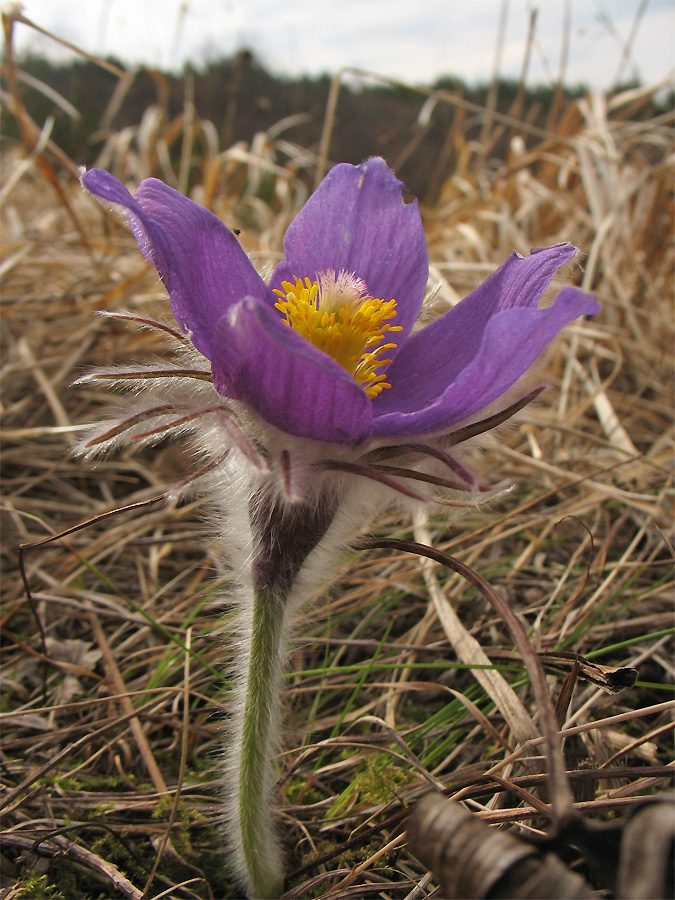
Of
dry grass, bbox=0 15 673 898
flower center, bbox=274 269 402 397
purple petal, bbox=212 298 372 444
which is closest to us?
purple petal, bbox=212 298 372 444

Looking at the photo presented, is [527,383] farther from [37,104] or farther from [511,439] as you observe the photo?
[37,104]

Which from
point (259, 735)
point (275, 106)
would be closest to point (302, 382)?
point (259, 735)

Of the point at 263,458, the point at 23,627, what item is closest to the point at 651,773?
the point at 263,458

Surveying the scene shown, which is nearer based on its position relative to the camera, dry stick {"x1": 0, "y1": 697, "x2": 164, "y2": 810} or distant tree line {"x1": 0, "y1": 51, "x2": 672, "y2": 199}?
dry stick {"x1": 0, "y1": 697, "x2": 164, "y2": 810}

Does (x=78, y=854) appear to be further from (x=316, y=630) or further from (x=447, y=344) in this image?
(x=447, y=344)

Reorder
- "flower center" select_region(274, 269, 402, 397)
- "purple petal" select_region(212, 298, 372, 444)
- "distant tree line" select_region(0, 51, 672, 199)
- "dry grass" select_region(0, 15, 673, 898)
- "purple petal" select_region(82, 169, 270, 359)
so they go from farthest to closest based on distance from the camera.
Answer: "distant tree line" select_region(0, 51, 672, 199), "dry grass" select_region(0, 15, 673, 898), "flower center" select_region(274, 269, 402, 397), "purple petal" select_region(82, 169, 270, 359), "purple petal" select_region(212, 298, 372, 444)

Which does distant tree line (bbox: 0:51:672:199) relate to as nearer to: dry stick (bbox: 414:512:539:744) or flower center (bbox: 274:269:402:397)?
dry stick (bbox: 414:512:539:744)

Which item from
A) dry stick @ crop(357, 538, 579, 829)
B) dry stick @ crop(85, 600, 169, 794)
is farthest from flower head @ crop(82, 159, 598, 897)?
dry stick @ crop(85, 600, 169, 794)
